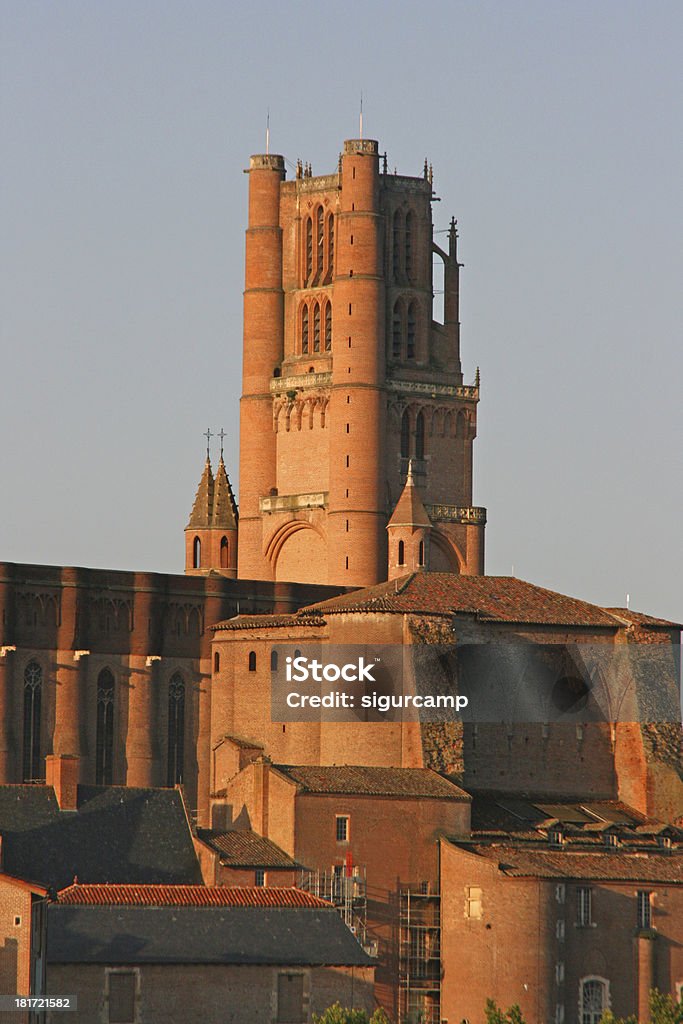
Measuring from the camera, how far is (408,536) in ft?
371

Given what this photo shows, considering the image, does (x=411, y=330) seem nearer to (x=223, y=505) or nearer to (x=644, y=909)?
(x=223, y=505)

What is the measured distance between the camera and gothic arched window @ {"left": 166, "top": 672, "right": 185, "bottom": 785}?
109 metres

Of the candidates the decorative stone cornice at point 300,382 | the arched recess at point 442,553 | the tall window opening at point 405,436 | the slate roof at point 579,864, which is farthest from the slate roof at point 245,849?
the decorative stone cornice at point 300,382

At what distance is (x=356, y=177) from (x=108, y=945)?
2046 inches

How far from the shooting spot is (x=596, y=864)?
90.6 meters

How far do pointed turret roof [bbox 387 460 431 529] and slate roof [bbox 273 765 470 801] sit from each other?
1892 cm

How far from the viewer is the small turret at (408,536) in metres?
112

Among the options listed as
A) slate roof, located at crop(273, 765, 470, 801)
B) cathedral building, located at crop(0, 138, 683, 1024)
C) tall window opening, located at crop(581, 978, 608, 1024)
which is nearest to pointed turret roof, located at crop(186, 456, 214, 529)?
cathedral building, located at crop(0, 138, 683, 1024)

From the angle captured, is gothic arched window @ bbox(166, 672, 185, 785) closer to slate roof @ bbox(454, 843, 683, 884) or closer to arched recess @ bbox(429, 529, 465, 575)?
arched recess @ bbox(429, 529, 465, 575)

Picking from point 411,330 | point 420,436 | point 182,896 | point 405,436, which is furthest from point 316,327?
Answer: point 182,896

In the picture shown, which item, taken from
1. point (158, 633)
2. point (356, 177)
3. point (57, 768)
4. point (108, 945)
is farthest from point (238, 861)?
point (356, 177)

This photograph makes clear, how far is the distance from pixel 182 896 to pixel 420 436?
4479 cm

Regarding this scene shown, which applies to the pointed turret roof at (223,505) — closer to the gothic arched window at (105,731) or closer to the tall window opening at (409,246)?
the tall window opening at (409,246)

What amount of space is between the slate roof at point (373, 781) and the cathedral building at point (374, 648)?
141 mm
